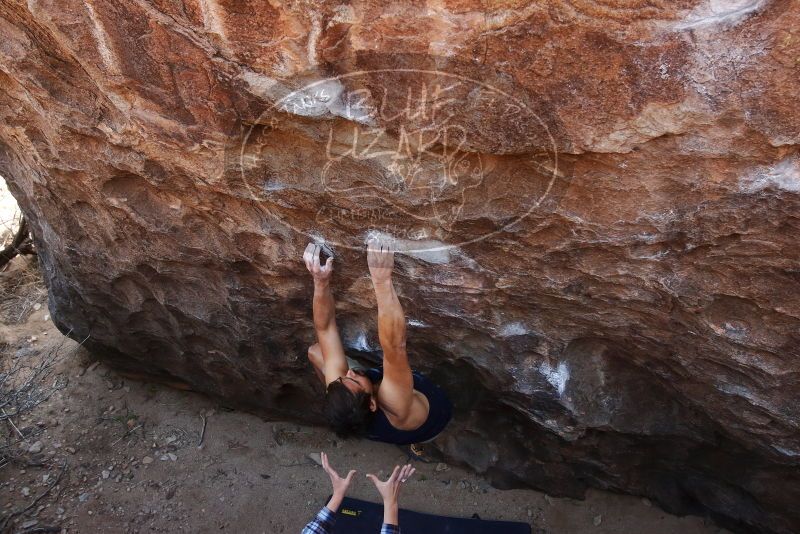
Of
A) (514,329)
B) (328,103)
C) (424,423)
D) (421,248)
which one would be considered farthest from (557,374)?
(328,103)

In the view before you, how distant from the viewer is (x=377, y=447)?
2850 millimetres

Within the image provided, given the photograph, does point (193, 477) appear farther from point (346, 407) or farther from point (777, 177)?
point (777, 177)

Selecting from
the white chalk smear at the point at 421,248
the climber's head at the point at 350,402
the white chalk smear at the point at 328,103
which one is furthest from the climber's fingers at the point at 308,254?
the white chalk smear at the point at 328,103

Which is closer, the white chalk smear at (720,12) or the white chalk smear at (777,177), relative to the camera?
the white chalk smear at (720,12)

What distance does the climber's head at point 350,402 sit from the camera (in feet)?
6.76

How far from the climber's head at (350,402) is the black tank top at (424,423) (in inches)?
2.9

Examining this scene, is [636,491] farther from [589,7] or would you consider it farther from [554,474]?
[589,7]

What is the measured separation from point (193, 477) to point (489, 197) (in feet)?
5.83

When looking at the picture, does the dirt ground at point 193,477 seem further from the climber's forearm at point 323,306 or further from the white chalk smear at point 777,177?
the white chalk smear at point 777,177

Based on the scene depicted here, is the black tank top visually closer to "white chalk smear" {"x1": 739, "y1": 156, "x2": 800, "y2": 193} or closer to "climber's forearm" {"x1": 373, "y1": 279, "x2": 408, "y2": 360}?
"climber's forearm" {"x1": 373, "y1": 279, "x2": 408, "y2": 360}

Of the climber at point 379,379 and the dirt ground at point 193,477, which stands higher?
the climber at point 379,379

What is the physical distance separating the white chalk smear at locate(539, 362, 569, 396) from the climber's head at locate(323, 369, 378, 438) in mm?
532

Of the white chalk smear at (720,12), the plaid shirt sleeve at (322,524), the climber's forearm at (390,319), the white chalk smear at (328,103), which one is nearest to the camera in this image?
the white chalk smear at (720,12)

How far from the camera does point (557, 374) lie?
215 centimetres
